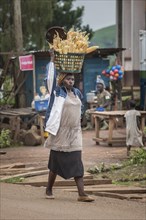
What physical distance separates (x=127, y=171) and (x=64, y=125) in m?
3.73

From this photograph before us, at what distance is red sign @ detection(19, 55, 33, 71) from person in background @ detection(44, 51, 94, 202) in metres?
13.2

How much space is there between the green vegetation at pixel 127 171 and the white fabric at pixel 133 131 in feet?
4.18

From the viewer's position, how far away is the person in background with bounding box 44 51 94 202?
797cm

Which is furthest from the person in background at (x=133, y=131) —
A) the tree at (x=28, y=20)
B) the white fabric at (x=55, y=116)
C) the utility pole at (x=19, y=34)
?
the tree at (x=28, y=20)

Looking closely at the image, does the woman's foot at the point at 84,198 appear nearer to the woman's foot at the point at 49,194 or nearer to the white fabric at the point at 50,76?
the woman's foot at the point at 49,194

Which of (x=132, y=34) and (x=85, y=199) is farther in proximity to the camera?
(x=132, y=34)

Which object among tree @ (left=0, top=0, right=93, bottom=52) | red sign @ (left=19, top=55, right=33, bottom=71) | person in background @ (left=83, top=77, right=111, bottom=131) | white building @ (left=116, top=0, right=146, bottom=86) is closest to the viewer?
person in background @ (left=83, top=77, right=111, bottom=131)

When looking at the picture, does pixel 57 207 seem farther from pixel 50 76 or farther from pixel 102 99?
pixel 102 99

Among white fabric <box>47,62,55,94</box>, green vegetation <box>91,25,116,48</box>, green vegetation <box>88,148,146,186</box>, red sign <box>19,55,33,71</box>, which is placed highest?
green vegetation <box>91,25,116,48</box>

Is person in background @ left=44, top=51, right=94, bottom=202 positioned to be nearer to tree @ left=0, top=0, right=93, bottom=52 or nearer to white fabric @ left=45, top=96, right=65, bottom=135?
white fabric @ left=45, top=96, right=65, bottom=135

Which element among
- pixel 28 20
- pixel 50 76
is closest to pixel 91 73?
pixel 28 20

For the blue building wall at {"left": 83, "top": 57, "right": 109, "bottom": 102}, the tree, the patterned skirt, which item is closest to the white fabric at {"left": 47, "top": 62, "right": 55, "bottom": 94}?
the patterned skirt

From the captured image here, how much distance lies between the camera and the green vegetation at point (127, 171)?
10.5m

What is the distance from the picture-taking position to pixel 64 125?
8.06 metres
